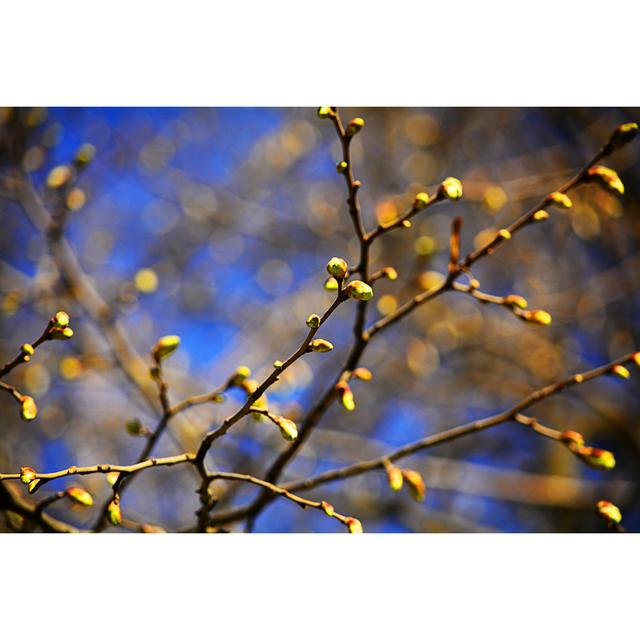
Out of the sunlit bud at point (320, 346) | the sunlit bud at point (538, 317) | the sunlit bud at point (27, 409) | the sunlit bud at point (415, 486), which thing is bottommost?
the sunlit bud at point (27, 409)

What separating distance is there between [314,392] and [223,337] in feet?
2.32

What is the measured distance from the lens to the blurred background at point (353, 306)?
1.88 m

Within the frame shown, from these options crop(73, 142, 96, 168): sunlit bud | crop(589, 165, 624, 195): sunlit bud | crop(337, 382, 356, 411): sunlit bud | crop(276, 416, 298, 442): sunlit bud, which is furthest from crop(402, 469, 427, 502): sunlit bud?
crop(73, 142, 96, 168): sunlit bud

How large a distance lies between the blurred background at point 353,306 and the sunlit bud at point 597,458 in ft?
2.74

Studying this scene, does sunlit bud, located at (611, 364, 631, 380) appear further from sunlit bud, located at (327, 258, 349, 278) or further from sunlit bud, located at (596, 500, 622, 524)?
sunlit bud, located at (327, 258, 349, 278)

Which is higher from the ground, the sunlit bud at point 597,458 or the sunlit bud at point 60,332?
the sunlit bud at point 60,332

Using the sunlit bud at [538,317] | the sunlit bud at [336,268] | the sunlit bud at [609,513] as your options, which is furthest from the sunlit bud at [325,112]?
the sunlit bud at [609,513]

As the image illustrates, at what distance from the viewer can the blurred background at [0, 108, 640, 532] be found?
A: 188 centimetres

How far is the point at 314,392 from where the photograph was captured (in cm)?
167

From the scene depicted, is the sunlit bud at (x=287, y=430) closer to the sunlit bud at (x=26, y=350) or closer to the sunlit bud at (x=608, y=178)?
the sunlit bud at (x=26, y=350)
